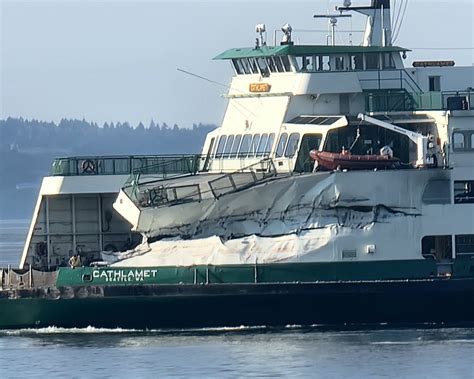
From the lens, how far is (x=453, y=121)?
4484 cm

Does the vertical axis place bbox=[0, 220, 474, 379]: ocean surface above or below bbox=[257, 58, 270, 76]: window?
below

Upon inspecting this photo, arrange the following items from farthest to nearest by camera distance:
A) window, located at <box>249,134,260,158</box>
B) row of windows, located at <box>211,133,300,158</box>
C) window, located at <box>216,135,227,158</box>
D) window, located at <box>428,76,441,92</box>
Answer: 1. window, located at <box>216,135,227,158</box>
2. window, located at <box>428,76,441,92</box>
3. window, located at <box>249,134,260,158</box>
4. row of windows, located at <box>211,133,300,158</box>

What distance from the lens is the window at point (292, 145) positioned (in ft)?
148

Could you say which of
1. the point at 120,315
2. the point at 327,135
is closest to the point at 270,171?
the point at 327,135

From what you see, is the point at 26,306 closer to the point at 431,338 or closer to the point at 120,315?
the point at 120,315

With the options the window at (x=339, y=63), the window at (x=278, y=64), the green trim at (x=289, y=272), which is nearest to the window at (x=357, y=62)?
the window at (x=339, y=63)

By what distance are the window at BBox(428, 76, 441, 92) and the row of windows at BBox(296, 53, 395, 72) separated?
92 centimetres

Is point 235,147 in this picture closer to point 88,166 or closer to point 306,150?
point 306,150

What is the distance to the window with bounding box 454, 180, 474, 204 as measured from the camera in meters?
44.8

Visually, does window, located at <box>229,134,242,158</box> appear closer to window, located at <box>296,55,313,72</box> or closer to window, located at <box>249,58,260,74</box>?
window, located at <box>249,58,260,74</box>

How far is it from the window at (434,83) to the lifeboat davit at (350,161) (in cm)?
280

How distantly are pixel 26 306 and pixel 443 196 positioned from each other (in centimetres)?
837

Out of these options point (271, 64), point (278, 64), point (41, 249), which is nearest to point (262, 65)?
point (271, 64)

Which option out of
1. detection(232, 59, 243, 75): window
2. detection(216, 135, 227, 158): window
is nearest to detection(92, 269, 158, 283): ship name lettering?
detection(216, 135, 227, 158): window
